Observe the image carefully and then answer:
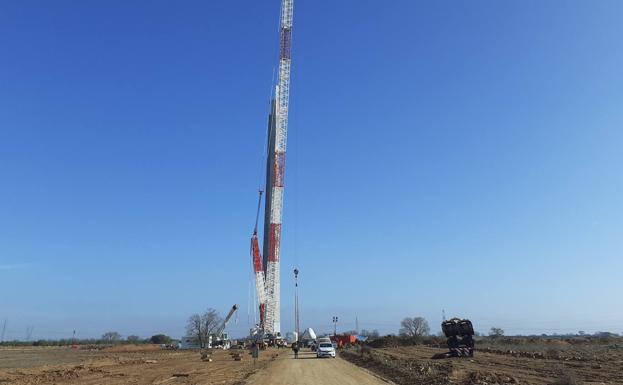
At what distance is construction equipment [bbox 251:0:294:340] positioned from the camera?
114625mm

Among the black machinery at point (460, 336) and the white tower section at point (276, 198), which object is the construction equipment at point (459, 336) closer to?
the black machinery at point (460, 336)

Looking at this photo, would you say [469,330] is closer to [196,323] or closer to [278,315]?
[278,315]

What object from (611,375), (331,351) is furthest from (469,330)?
(611,375)

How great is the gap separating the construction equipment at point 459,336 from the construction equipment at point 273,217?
6633cm

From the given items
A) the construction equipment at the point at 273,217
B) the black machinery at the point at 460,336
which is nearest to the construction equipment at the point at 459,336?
the black machinery at the point at 460,336

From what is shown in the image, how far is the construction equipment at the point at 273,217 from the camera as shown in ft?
376

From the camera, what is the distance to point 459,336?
52.9 meters

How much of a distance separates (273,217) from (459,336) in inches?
2754

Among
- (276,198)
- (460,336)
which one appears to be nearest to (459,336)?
(460,336)

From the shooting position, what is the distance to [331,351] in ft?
198

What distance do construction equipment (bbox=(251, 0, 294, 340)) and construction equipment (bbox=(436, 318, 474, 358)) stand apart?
2611 inches

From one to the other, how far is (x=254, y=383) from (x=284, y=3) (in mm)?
89501

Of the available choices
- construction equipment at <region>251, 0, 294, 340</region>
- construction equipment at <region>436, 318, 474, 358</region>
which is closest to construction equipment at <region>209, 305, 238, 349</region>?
construction equipment at <region>251, 0, 294, 340</region>

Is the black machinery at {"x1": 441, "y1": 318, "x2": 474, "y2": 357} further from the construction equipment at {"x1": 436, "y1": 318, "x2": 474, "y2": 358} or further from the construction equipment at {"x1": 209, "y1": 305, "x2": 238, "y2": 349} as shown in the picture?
the construction equipment at {"x1": 209, "y1": 305, "x2": 238, "y2": 349}
